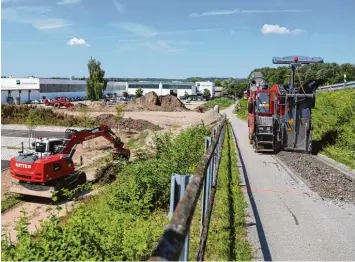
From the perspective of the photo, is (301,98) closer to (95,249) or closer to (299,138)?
(299,138)

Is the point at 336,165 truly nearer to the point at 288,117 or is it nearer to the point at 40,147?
the point at 288,117

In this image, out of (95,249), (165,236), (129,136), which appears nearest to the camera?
(165,236)

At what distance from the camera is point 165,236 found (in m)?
2.09

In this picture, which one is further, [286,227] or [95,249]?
[286,227]

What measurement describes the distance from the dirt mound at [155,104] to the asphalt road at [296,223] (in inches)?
1985

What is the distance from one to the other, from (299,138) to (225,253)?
37.9 ft

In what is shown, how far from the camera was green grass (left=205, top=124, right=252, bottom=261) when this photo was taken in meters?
5.22


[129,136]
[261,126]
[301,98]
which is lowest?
[129,136]

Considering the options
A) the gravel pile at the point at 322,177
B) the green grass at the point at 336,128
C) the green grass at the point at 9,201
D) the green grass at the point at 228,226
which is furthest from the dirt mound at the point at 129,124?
the green grass at the point at 228,226

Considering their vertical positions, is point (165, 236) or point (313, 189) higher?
point (165, 236)

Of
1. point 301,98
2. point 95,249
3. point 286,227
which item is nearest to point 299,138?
point 301,98

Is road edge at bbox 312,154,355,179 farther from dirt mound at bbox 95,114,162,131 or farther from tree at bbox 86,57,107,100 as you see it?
tree at bbox 86,57,107,100

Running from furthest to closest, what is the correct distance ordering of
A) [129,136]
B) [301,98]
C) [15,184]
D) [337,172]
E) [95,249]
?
[129,136], [301,98], [15,184], [337,172], [95,249]

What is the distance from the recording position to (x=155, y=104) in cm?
6303
